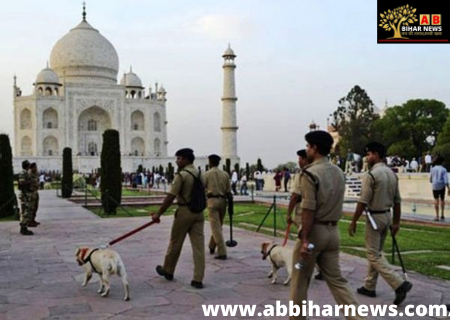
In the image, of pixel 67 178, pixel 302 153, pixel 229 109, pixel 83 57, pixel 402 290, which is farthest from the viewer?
pixel 83 57

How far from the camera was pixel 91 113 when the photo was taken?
54.0 metres

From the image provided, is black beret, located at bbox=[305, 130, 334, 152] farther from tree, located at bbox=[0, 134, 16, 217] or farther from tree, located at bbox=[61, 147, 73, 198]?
tree, located at bbox=[61, 147, 73, 198]

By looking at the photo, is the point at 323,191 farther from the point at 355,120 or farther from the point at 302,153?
the point at 355,120

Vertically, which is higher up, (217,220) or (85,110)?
(85,110)

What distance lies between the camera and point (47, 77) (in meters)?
52.5

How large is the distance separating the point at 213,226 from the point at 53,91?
49966 mm

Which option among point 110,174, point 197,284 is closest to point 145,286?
point 197,284

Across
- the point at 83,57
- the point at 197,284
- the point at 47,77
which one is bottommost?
the point at 197,284

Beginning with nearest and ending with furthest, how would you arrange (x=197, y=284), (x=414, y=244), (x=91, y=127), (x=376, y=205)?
(x=376, y=205), (x=197, y=284), (x=414, y=244), (x=91, y=127)

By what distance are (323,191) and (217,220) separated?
10.5 ft

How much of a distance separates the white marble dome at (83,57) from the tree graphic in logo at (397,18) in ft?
153

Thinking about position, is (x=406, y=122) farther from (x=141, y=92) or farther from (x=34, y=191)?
(x=34, y=191)

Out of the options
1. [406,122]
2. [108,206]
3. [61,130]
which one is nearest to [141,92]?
[61,130]

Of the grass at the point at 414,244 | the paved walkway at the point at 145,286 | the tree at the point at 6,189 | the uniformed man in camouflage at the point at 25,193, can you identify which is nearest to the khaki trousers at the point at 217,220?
the paved walkway at the point at 145,286
